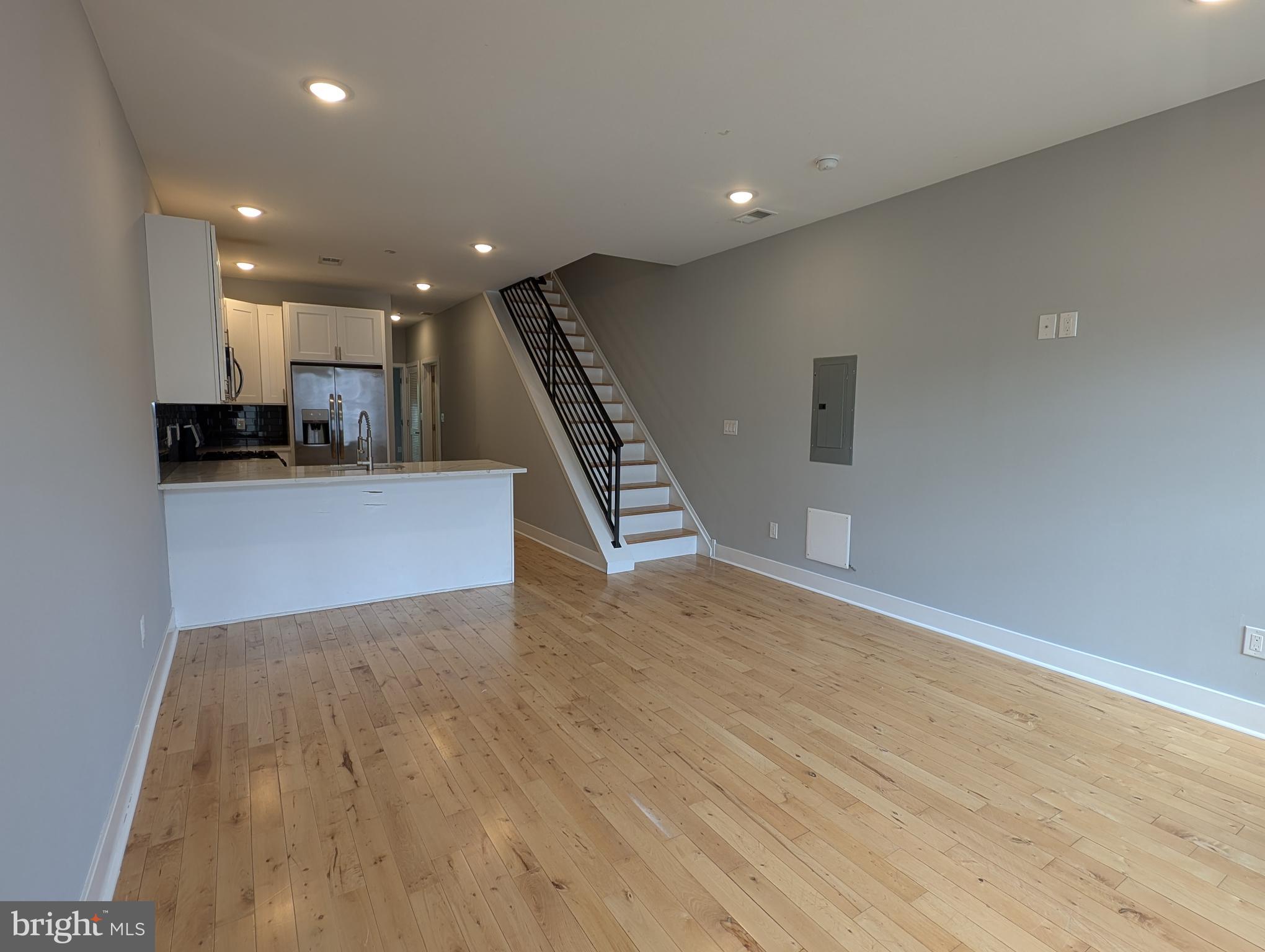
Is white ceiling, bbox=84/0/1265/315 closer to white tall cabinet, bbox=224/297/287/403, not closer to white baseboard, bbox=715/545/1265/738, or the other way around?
white tall cabinet, bbox=224/297/287/403

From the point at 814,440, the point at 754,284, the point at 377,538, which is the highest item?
the point at 754,284

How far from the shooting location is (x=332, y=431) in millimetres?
6355

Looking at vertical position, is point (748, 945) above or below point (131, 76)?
below

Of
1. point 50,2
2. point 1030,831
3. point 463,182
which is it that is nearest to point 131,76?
point 50,2

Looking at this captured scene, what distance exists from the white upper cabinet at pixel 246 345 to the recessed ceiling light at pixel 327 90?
4.04 metres

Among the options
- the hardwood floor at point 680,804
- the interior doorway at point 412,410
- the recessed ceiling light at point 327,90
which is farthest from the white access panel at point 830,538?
the interior doorway at point 412,410

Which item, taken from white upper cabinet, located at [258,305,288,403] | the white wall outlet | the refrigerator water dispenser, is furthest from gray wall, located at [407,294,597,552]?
the white wall outlet

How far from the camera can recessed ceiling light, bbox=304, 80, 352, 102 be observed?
8.25 feet

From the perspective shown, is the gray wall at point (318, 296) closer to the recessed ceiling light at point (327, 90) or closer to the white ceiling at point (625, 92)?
the white ceiling at point (625, 92)

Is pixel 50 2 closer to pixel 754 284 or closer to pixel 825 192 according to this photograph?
pixel 825 192

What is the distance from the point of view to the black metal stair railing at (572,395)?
18.1 feet

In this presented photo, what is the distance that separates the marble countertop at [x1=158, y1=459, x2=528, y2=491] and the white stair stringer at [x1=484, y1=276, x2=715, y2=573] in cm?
106

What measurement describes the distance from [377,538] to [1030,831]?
12.7 feet

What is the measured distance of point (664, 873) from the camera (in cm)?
184
